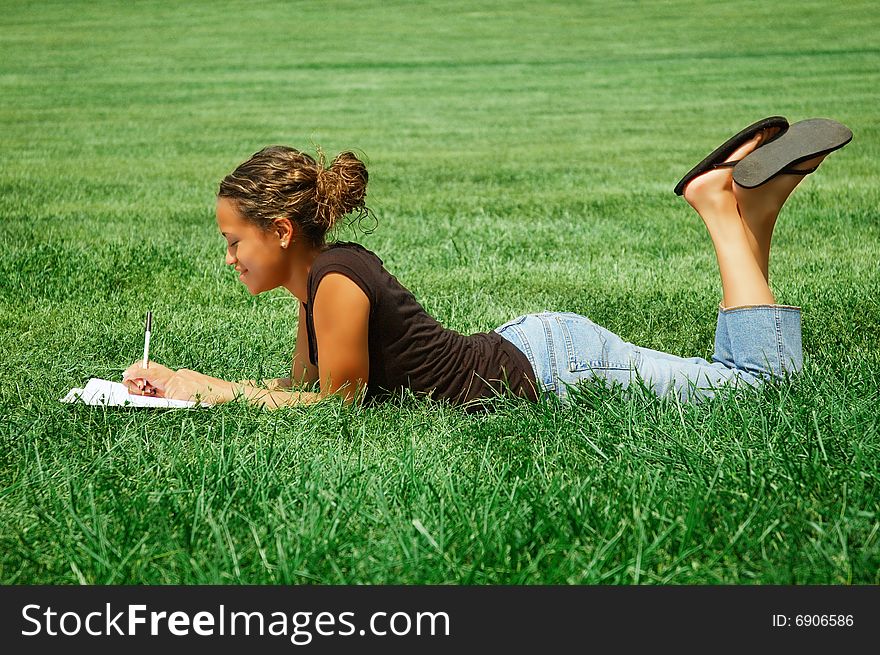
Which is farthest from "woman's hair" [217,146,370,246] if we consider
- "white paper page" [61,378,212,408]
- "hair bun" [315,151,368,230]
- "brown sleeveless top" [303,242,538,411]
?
"white paper page" [61,378,212,408]

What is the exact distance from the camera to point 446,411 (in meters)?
3.16

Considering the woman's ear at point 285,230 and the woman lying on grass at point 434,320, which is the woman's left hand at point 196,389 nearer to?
the woman lying on grass at point 434,320

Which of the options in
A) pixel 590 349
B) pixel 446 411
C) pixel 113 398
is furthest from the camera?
pixel 590 349

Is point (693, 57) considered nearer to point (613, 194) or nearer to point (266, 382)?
point (613, 194)

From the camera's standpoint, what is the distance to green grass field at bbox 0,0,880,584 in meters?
2.21

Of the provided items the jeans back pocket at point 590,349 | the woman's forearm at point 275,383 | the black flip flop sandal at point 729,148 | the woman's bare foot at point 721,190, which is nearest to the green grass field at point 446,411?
the jeans back pocket at point 590,349

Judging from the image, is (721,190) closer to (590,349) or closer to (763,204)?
(763,204)

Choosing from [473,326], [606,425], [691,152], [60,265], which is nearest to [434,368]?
[606,425]

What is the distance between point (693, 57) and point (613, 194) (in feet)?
53.0

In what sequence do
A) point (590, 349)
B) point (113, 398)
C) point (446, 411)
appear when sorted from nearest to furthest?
point (113, 398), point (446, 411), point (590, 349)

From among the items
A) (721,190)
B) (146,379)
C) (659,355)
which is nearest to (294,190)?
(146,379)

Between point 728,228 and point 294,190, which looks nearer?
point 294,190

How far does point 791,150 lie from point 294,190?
5.00ft

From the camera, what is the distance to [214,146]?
1243cm
